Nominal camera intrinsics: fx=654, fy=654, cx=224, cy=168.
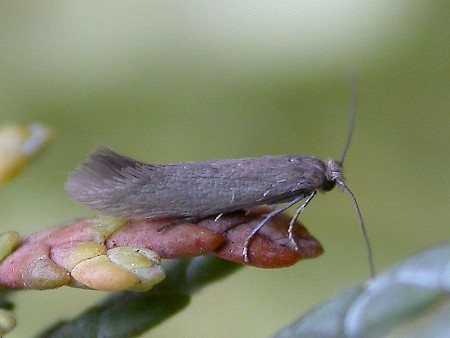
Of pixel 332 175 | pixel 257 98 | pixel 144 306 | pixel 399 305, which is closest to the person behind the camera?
pixel 399 305

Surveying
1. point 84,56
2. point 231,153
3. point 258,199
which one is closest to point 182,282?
point 258,199

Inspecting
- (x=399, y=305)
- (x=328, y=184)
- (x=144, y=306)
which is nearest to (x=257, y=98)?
(x=328, y=184)

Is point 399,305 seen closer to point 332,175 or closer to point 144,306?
point 144,306

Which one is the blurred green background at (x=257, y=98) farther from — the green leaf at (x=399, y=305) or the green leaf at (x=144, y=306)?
the green leaf at (x=399, y=305)

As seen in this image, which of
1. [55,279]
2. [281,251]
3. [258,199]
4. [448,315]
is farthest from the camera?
[258,199]

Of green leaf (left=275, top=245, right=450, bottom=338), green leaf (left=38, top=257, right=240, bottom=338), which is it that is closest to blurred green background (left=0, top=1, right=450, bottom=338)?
green leaf (left=38, top=257, right=240, bottom=338)

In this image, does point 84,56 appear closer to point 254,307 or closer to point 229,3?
point 229,3
